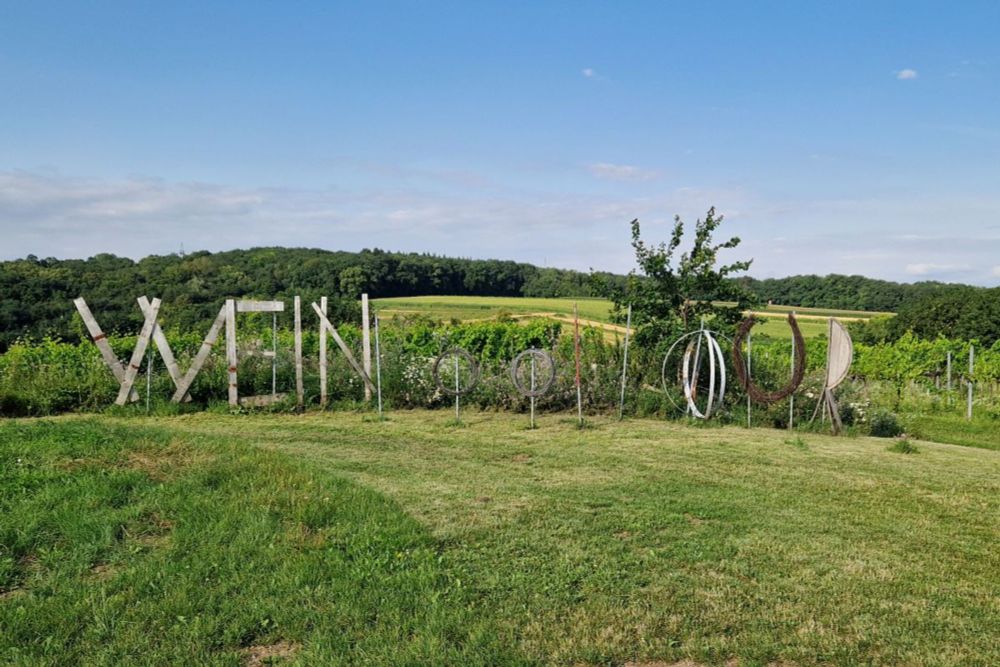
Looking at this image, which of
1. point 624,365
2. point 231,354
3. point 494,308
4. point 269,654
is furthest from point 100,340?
point 494,308

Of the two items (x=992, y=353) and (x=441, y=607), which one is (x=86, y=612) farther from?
(x=992, y=353)

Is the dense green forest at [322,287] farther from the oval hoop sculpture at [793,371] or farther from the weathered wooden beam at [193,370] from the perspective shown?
the weathered wooden beam at [193,370]

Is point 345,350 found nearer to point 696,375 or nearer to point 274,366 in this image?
point 274,366

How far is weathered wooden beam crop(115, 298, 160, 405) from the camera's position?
11453 mm

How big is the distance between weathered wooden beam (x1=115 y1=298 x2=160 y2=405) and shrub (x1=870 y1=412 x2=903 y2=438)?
12263 millimetres

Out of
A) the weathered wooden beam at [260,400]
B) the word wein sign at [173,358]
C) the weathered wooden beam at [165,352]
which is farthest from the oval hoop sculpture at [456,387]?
the weathered wooden beam at [165,352]

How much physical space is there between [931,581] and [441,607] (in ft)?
10.3

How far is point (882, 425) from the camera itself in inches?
418

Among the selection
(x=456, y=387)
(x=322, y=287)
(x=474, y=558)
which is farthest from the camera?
(x=322, y=287)

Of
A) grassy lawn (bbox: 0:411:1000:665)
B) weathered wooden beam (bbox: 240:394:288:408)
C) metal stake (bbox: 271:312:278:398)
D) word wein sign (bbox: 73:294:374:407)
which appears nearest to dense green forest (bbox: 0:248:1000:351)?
word wein sign (bbox: 73:294:374:407)

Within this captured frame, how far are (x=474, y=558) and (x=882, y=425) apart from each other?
8.87m

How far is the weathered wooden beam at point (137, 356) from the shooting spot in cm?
1145

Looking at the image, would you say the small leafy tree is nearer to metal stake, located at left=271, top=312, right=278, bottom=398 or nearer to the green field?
metal stake, located at left=271, top=312, right=278, bottom=398

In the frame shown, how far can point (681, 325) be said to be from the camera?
40.5 feet
